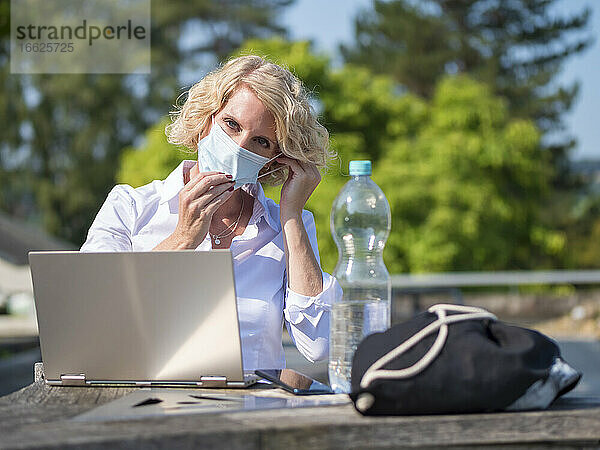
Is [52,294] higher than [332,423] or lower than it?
higher

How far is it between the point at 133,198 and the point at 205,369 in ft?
1.99

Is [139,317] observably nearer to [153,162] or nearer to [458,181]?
[153,162]

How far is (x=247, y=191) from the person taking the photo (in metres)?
1.91

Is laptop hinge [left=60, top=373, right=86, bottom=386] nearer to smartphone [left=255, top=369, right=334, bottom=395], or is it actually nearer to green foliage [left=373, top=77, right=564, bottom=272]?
smartphone [left=255, top=369, right=334, bottom=395]

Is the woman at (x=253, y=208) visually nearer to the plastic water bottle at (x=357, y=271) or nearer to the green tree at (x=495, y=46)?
the plastic water bottle at (x=357, y=271)

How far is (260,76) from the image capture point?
1792 mm

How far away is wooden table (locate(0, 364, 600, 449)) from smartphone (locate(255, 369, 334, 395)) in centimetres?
16

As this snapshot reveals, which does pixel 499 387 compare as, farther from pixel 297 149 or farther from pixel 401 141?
pixel 401 141

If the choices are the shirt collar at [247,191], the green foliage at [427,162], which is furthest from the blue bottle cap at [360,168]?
the green foliage at [427,162]

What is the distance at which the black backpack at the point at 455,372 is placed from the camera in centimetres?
Result: 107

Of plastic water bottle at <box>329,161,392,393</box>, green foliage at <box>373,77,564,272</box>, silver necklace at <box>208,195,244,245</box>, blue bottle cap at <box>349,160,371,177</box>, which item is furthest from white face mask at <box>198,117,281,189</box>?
green foliage at <box>373,77,564,272</box>

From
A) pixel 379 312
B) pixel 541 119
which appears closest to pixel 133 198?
pixel 379 312

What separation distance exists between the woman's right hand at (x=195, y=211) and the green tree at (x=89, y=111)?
18706mm

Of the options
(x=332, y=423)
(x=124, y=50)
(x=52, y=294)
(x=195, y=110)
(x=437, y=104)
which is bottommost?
(x=332, y=423)
